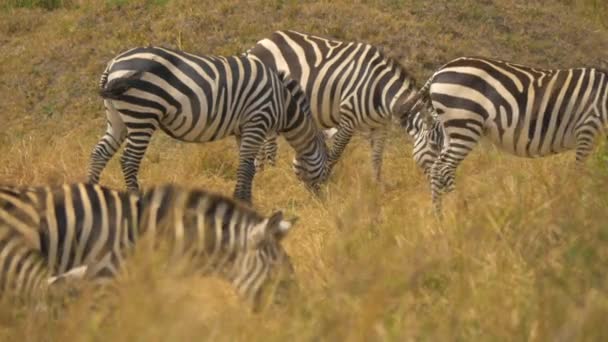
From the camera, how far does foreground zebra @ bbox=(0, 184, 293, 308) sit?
17.6 feet

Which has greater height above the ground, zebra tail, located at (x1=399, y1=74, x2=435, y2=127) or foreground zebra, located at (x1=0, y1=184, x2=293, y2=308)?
zebra tail, located at (x1=399, y1=74, x2=435, y2=127)

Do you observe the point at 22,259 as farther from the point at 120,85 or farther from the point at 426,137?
the point at 426,137

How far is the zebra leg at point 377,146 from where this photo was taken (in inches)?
425

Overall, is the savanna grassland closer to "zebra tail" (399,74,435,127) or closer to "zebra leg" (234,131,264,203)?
Answer: "zebra leg" (234,131,264,203)

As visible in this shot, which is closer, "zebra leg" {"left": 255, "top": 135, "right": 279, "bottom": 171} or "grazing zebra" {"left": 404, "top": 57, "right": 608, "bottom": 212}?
"grazing zebra" {"left": 404, "top": 57, "right": 608, "bottom": 212}

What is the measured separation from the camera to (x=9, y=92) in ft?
47.6

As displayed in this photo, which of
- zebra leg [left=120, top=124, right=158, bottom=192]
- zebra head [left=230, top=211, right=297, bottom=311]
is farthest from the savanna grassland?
zebra leg [left=120, top=124, right=158, bottom=192]

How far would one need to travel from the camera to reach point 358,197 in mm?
4801

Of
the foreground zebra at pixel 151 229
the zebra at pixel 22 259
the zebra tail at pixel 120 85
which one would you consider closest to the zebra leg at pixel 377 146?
the zebra tail at pixel 120 85

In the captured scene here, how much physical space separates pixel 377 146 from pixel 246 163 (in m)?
1.95

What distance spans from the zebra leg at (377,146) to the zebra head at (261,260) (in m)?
5.22

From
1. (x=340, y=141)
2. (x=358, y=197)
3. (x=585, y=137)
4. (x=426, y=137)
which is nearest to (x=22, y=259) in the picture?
(x=358, y=197)

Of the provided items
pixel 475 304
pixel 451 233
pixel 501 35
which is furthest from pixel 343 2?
pixel 475 304

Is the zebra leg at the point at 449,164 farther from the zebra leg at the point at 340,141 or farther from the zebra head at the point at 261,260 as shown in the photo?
the zebra head at the point at 261,260
